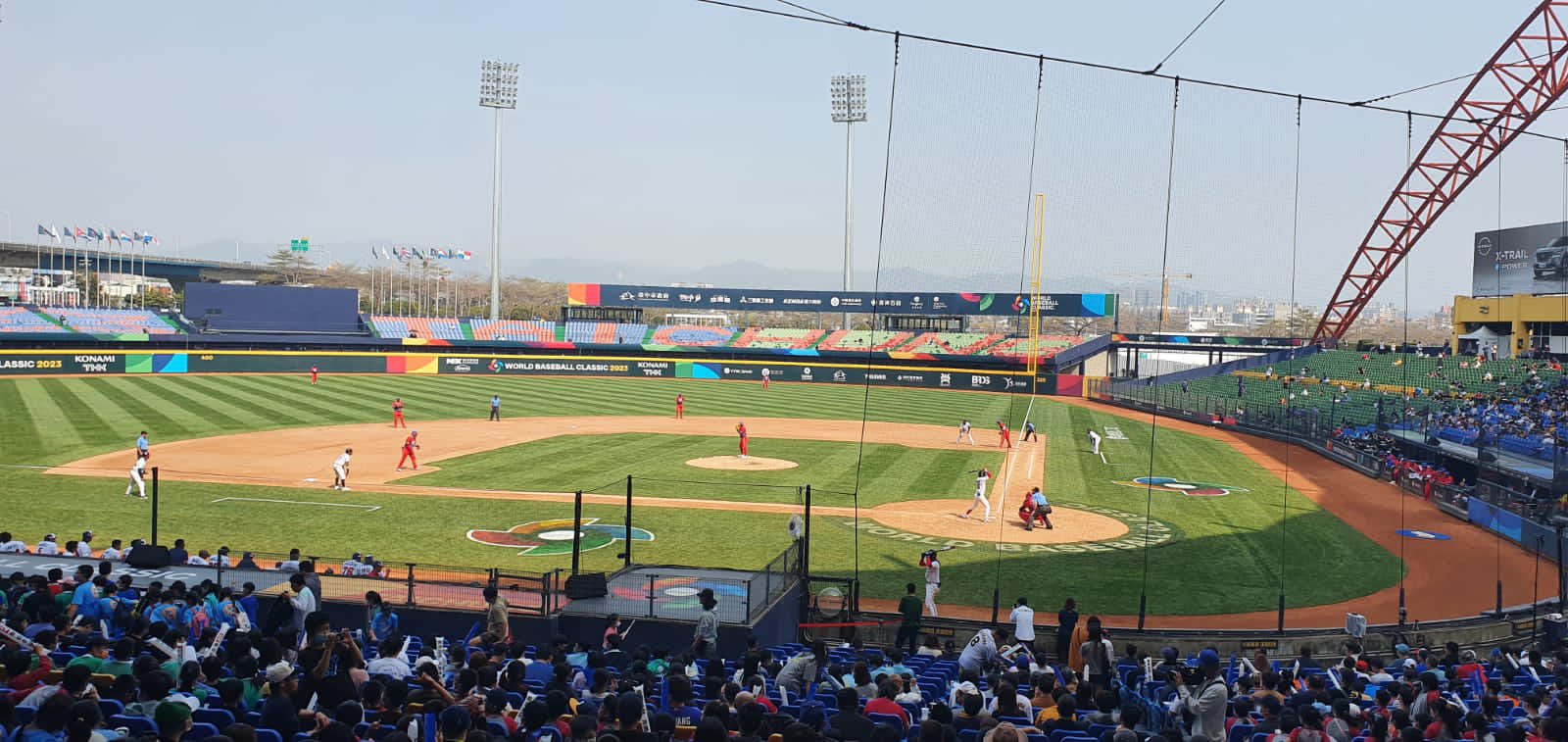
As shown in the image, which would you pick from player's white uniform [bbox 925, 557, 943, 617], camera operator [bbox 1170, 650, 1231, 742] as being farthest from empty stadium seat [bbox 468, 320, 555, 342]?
camera operator [bbox 1170, 650, 1231, 742]

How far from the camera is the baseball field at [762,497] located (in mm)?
21656

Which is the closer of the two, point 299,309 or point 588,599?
point 588,599

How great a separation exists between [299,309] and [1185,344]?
64022 millimetres

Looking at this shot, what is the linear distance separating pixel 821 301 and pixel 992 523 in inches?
2533

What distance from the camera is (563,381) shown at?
72312 mm

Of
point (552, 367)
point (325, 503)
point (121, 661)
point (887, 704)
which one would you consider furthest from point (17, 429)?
point (552, 367)

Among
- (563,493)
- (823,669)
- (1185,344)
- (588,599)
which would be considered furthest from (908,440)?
(1185,344)

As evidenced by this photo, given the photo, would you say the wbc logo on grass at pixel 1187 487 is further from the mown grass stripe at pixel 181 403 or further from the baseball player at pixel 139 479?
the mown grass stripe at pixel 181 403

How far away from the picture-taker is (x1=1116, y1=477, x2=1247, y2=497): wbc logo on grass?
106 feet

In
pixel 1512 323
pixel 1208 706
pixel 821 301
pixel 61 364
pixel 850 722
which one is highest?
pixel 821 301

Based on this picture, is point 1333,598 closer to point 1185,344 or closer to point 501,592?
point 501,592

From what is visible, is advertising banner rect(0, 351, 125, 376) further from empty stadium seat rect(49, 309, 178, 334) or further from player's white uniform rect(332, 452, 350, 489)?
player's white uniform rect(332, 452, 350, 489)

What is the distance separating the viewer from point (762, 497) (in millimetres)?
29312

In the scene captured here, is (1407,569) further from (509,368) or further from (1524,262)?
(509,368)
